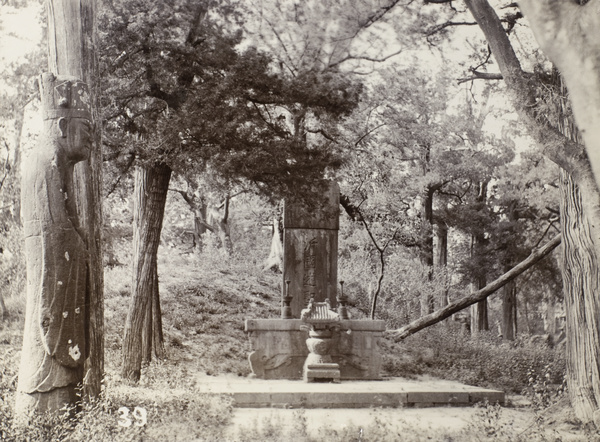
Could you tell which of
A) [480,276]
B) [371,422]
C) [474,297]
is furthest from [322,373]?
[480,276]

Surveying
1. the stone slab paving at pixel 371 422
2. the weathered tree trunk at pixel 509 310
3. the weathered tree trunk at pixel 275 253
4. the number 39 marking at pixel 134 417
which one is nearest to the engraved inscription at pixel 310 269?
the stone slab paving at pixel 371 422

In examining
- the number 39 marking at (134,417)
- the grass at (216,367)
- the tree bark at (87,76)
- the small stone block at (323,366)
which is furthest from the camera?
the small stone block at (323,366)

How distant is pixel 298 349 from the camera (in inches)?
320

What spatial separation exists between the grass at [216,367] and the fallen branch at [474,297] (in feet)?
0.71

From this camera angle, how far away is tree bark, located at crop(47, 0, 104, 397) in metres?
4.95

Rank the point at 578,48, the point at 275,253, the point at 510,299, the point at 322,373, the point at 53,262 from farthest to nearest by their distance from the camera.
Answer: the point at 275,253
the point at 510,299
the point at 322,373
the point at 53,262
the point at 578,48

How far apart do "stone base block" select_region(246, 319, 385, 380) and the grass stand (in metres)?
0.46

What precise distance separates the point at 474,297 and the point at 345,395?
387 centimetres

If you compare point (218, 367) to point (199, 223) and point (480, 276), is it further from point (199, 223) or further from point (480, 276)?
point (480, 276)

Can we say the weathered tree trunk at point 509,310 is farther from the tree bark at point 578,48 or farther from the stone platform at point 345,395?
the tree bark at point 578,48

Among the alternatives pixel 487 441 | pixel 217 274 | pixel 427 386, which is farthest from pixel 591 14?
pixel 217 274

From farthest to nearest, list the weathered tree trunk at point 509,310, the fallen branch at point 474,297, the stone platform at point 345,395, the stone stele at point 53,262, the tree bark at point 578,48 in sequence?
1. the weathered tree trunk at point 509,310
2. the fallen branch at point 474,297
3. the stone platform at point 345,395
4. the stone stele at point 53,262
5. the tree bark at point 578,48

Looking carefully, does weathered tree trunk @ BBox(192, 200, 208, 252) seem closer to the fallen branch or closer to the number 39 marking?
the fallen branch

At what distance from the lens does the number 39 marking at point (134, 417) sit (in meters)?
4.63
